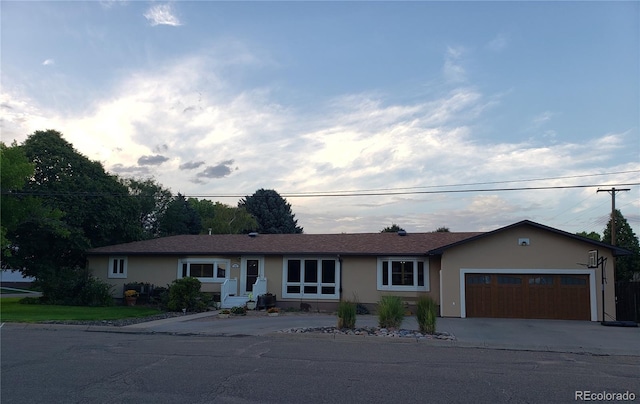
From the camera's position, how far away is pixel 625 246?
37.7 metres

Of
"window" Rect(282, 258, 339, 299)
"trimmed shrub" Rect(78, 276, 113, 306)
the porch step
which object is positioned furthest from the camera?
"trimmed shrub" Rect(78, 276, 113, 306)

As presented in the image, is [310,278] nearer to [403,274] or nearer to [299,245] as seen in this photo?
[299,245]

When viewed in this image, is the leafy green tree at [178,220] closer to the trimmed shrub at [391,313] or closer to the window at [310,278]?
the window at [310,278]

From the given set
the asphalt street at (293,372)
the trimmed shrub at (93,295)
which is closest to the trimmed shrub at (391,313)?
the asphalt street at (293,372)

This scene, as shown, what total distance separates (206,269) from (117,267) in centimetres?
534

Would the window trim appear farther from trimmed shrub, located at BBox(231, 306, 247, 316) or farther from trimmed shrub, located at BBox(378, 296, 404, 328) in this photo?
trimmed shrub, located at BBox(378, 296, 404, 328)

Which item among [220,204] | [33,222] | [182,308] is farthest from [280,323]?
[220,204]

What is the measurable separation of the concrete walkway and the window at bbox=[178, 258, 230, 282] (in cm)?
504

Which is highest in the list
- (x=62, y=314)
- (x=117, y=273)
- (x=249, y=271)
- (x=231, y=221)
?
(x=231, y=221)

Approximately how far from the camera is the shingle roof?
2639 centimetres

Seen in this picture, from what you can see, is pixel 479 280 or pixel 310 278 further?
pixel 310 278

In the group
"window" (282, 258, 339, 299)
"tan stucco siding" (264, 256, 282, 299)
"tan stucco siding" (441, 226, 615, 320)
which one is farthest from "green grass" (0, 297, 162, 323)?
"tan stucco siding" (441, 226, 615, 320)

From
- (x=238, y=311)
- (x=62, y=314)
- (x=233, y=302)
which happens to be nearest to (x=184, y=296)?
(x=233, y=302)

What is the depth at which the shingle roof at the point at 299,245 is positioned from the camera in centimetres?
2639
